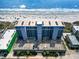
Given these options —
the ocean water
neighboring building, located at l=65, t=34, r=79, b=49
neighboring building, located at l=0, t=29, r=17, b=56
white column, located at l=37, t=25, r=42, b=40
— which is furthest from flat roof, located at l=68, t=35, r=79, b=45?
the ocean water

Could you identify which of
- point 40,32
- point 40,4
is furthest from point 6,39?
point 40,4

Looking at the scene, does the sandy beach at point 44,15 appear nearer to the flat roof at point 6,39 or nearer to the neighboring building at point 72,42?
the flat roof at point 6,39

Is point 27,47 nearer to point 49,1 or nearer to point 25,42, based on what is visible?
point 25,42

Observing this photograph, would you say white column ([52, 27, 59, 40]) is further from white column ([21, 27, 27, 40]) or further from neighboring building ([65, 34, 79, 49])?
white column ([21, 27, 27, 40])

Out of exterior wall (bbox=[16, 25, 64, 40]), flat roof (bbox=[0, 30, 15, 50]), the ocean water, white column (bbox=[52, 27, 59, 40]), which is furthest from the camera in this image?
the ocean water

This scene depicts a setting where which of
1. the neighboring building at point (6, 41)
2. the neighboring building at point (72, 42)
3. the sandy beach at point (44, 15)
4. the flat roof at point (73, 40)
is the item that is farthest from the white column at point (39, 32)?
the sandy beach at point (44, 15)

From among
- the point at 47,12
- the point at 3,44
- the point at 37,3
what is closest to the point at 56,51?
the point at 3,44
